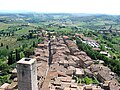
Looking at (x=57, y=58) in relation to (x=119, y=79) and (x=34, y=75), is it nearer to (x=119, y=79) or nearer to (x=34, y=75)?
(x=119, y=79)

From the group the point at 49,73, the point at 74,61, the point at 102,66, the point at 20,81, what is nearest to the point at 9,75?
the point at 49,73

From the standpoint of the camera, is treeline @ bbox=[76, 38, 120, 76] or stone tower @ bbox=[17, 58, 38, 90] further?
treeline @ bbox=[76, 38, 120, 76]

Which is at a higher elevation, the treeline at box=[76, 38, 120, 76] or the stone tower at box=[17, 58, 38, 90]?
the stone tower at box=[17, 58, 38, 90]

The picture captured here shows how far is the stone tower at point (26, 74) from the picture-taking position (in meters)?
17.7

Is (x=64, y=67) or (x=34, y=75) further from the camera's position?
(x=64, y=67)

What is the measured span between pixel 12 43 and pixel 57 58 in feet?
96.7

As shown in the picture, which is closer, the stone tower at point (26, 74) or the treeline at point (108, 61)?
the stone tower at point (26, 74)

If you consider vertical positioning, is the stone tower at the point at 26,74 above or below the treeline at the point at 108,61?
above

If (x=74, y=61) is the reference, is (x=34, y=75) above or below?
above

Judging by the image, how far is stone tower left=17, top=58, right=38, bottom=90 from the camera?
1772cm

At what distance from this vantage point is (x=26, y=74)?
17.8m

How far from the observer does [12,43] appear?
6850 cm

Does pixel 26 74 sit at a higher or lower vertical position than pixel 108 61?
higher

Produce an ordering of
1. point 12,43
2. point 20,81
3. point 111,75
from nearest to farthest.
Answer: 1. point 20,81
2. point 111,75
3. point 12,43
